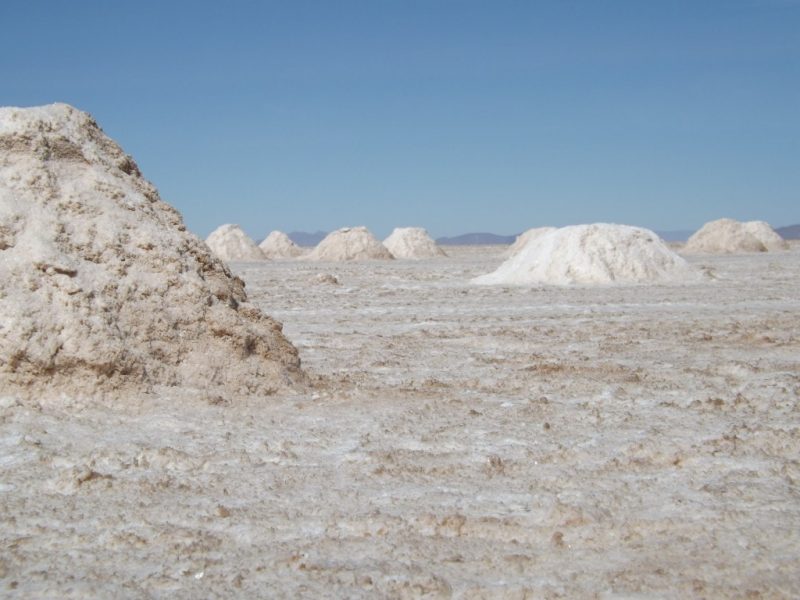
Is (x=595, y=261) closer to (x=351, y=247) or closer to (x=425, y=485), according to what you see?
(x=425, y=485)

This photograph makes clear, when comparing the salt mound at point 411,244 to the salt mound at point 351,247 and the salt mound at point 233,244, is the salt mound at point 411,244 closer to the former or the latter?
the salt mound at point 351,247

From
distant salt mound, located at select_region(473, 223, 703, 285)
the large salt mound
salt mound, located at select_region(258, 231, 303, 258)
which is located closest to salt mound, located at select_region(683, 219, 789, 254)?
salt mound, located at select_region(258, 231, 303, 258)

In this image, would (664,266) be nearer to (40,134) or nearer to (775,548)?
(40,134)

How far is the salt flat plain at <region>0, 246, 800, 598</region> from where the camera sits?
9.84 feet

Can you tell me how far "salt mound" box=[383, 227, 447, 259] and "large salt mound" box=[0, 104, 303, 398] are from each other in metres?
28.3

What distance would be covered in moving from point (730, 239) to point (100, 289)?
1276 inches

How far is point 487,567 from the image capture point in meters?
3.07

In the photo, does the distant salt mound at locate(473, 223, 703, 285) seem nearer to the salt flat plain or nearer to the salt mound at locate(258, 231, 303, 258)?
the salt flat plain

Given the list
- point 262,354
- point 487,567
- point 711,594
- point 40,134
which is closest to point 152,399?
point 262,354

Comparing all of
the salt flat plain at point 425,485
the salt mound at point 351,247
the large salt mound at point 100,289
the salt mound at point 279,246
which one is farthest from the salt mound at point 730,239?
the large salt mound at point 100,289

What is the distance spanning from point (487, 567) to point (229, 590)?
2.72ft

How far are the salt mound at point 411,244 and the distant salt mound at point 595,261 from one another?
16485mm

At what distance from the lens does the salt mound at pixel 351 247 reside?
31.4 m

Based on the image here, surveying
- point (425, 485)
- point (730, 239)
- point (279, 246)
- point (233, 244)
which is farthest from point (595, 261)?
point (279, 246)
